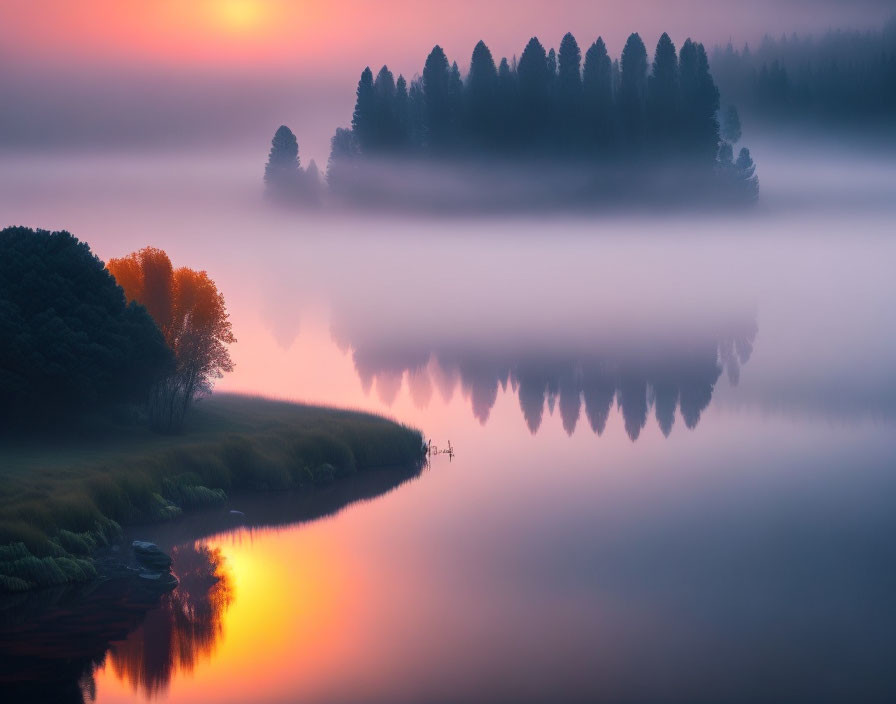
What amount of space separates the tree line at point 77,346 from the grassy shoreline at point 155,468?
5.42 ft

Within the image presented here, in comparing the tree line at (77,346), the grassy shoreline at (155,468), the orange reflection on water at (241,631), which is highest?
the tree line at (77,346)

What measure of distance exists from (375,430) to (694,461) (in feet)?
66.4

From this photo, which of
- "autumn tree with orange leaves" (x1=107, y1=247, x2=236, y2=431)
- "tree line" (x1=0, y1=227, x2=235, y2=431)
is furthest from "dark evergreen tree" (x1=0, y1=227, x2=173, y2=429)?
"autumn tree with orange leaves" (x1=107, y1=247, x2=236, y2=431)

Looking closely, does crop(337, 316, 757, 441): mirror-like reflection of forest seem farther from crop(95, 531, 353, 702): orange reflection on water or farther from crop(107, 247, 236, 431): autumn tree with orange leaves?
crop(95, 531, 353, 702): orange reflection on water

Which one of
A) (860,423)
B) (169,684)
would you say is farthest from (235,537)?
(860,423)

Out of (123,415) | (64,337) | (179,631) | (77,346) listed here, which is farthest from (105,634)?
(123,415)

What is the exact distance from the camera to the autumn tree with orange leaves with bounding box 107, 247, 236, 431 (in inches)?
2650

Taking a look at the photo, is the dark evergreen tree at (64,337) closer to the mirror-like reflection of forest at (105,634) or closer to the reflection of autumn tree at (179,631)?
the reflection of autumn tree at (179,631)

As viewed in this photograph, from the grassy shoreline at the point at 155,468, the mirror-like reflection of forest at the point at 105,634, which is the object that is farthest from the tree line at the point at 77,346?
the mirror-like reflection of forest at the point at 105,634

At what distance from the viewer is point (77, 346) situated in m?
59.9

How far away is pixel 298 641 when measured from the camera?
4416cm

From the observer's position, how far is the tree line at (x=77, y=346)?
59.4m

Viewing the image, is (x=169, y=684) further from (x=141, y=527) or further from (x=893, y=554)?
(x=893, y=554)

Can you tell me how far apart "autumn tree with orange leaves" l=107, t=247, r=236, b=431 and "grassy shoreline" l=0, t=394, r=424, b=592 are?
8.94 feet
